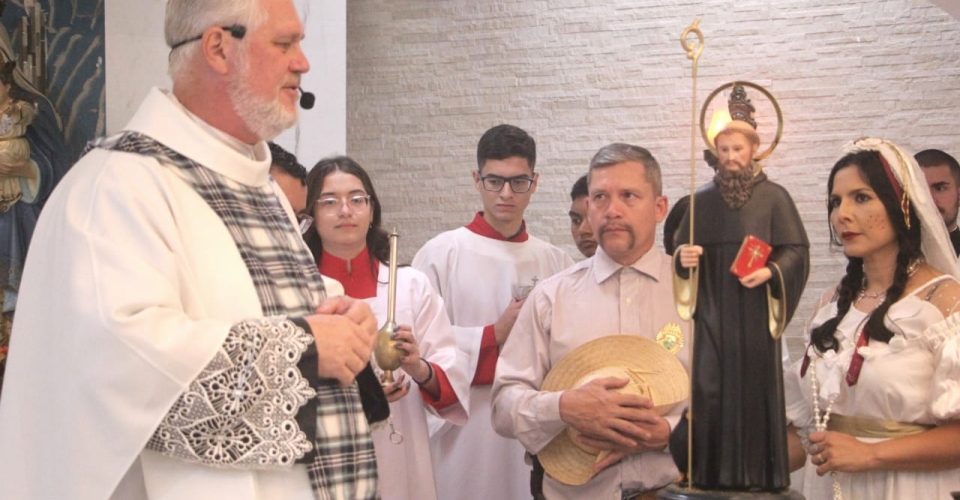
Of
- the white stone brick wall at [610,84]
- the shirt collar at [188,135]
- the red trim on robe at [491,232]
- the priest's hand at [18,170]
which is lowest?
the red trim on robe at [491,232]

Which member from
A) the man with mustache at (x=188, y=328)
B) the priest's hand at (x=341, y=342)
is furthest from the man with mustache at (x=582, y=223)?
the priest's hand at (x=341, y=342)

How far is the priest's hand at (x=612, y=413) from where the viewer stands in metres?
4.01

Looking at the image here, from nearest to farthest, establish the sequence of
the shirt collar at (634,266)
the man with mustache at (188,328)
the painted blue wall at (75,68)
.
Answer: the man with mustache at (188,328) → the shirt collar at (634,266) → the painted blue wall at (75,68)

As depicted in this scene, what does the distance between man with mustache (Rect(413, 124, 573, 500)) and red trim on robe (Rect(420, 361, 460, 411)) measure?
0.88ft

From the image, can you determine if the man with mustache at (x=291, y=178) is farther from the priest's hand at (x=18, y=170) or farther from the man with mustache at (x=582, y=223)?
the priest's hand at (x=18, y=170)

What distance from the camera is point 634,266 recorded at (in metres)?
4.55

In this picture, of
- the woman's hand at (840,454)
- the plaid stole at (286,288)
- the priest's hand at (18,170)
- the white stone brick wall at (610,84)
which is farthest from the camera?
the white stone brick wall at (610,84)

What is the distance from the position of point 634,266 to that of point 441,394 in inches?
35.0

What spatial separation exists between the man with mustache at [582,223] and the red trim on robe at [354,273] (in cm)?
127

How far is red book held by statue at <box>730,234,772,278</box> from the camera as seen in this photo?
11.1ft

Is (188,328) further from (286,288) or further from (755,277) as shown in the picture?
(755,277)

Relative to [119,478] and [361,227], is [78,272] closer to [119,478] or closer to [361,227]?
[119,478]

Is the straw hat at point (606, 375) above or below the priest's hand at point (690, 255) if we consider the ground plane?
below

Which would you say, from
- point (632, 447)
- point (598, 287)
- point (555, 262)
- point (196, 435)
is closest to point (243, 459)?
point (196, 435)
